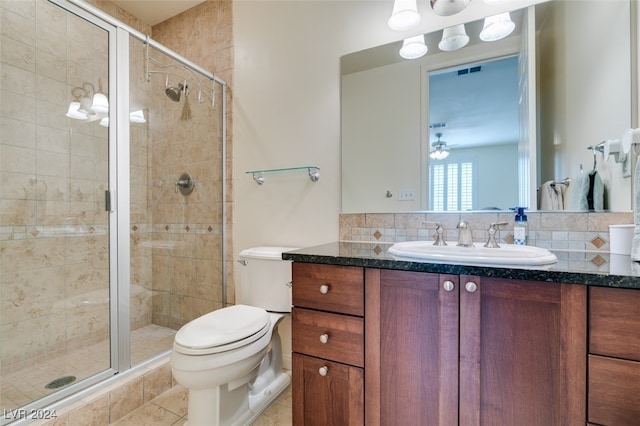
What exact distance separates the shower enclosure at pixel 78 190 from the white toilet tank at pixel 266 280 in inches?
26.1

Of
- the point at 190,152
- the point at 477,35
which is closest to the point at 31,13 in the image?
the point at 190,152

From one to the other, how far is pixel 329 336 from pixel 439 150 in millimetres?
1011

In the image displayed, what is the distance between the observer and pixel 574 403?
741 millimetres

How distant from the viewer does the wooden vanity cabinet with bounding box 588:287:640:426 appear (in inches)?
27.2

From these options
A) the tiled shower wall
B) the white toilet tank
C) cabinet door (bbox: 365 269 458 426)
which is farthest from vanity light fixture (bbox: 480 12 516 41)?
the tiled shower wall

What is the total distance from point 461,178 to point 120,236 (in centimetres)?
181

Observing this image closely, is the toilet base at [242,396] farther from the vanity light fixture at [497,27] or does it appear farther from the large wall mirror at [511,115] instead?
the vanity light fixture at [497,27]

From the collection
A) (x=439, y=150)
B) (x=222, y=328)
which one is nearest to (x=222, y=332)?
(x=222, y=328)

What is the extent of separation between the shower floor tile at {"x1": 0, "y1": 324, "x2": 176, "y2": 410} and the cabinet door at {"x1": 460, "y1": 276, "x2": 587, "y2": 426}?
67.6 inches

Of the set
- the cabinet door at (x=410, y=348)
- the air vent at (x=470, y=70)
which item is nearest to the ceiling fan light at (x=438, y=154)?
the air vent at (x=470, y=70)

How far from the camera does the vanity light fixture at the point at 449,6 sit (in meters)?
1.25

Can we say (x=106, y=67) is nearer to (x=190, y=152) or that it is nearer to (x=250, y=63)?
(x=190, y=152)

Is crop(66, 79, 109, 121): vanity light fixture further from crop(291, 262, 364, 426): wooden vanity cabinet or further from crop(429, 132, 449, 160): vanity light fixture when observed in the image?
crop(429, 132, 449, 160): vanity light fixture

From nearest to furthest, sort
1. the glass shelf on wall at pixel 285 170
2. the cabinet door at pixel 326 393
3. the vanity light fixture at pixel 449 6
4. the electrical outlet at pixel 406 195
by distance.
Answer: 1. the cabinet door at pixel 326 393
2. the vanity light fixture at pixel 449 6
3. the electrical outlet at pixel 406 195
4. the glass shelf on wall at pixel 285 170
